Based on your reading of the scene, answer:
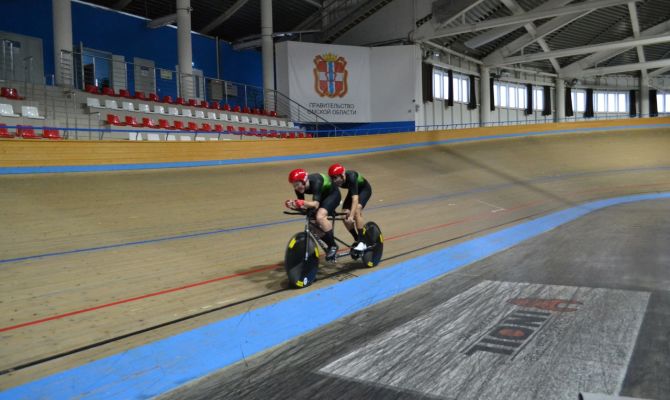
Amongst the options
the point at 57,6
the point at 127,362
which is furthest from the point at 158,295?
the point at 57,6

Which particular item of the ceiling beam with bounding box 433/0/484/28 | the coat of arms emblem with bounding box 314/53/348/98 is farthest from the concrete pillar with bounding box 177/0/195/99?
the ceiling beam with bounding box 433/0/484/28

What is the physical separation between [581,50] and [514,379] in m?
27.2

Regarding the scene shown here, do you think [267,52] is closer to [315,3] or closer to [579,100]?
[315,3]

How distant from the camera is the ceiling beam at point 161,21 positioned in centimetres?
1981

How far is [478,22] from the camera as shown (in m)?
22.0

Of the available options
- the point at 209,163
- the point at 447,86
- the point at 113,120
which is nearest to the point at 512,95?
the point at 447,86

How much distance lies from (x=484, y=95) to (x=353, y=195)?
26201 millimetres

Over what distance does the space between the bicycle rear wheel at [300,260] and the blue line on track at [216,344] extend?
182 mm

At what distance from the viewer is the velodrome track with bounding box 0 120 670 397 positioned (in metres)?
3.61

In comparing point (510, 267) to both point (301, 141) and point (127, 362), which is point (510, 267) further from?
point (301, 141)

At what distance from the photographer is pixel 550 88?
34.3 m

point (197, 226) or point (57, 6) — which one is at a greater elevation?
point (57, 6)

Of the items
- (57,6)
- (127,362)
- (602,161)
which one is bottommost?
(127,362)

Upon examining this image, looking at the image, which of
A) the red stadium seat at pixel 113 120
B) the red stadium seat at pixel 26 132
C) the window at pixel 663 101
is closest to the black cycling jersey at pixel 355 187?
the red stadium seat at pixel 26 132
